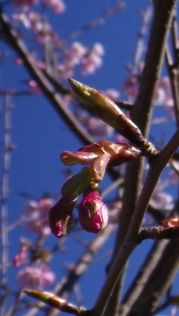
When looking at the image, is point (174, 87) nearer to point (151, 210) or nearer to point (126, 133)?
point (126, 133)

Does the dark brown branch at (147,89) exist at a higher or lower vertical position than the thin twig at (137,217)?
higher

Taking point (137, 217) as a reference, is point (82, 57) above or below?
above

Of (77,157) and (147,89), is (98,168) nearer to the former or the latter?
(77,157)

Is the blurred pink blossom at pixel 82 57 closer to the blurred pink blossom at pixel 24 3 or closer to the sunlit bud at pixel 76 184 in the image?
the blurred pink blossom at pixel 24 3

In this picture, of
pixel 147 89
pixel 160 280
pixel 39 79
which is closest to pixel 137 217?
pixel 147 89

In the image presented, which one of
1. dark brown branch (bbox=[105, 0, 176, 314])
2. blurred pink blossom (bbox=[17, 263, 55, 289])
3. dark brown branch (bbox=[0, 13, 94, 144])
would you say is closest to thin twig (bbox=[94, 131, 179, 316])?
dark brown branch (bbox=[105, 0, 176, 314])

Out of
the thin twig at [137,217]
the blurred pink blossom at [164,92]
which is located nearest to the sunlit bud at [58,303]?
the thin twig at [137,217]
